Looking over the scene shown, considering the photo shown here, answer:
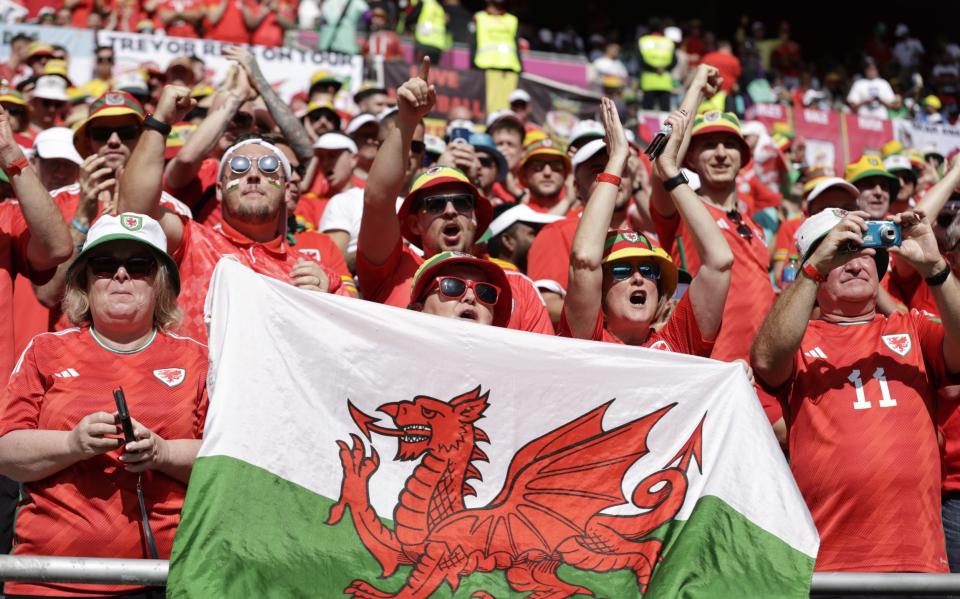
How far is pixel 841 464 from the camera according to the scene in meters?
4.76

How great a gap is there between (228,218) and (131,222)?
106cm

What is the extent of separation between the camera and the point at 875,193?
7789mm

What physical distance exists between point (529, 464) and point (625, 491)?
0.34 meters

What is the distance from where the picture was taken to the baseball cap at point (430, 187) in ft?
18.9

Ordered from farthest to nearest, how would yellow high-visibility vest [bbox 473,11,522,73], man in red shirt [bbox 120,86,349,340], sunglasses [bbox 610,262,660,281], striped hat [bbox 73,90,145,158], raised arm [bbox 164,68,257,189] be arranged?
yellow high-visibility vest [bbox 473,11,522,73] < striped hat [bbox 73,90,145,158] < raised arm [bbox 164,68,257,189] < sunglasses [bbox 610,262,660,281] < man in red shirt [bbox 120,86,349,340]

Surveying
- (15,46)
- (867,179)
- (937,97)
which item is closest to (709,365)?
(867,179)

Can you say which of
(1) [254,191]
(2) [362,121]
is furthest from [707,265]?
(2) [362,121]

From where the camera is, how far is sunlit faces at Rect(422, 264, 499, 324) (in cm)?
501

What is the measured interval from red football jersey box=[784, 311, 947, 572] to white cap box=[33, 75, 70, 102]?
21.5 ft

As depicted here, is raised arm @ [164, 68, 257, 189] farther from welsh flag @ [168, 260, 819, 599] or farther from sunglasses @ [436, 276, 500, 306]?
welsh flag @ [168, 260, 819, 599]

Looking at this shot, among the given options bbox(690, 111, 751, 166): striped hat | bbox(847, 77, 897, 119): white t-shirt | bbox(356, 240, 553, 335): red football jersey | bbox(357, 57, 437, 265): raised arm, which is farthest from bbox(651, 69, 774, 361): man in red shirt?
bbox(847, 77, 897, 119): white t-shirt

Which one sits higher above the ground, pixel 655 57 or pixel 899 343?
pixel 655 57

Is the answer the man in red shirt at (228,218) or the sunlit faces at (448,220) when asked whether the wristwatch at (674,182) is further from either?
the man in red shirt at (228,218)

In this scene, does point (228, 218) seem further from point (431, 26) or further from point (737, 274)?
point (431, 26)
